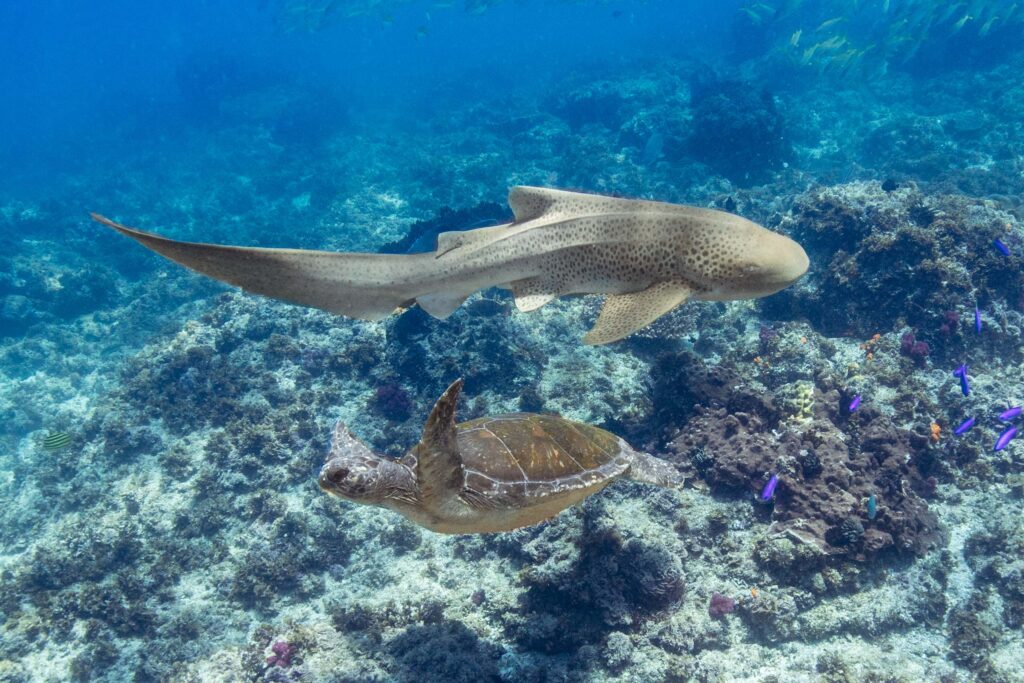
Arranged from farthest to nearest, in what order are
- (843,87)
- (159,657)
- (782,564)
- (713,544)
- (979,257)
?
(843,87), (979,257), (159,657), (713,544), (782,564)

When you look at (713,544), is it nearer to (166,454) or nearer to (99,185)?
(166,454)

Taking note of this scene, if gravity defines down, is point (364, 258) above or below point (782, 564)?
above

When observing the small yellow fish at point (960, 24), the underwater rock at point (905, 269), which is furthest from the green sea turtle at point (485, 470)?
the small yellow fish at point (960, 24)

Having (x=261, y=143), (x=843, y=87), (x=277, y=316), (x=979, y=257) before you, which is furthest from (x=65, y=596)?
(x=843, y=87)

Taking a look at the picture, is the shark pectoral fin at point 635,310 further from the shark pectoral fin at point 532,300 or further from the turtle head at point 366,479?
the turtle head at point 366,479

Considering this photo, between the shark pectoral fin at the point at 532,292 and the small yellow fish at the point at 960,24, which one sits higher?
the small yellow fish at the point at 960,24

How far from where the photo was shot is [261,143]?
4372 centimetres

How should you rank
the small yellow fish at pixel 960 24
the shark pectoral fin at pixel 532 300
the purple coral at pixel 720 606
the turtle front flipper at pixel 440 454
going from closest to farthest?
the turtle front flipper at pixel 440 454 < the shark pectoral fin at pixel 532 300 < the purple coral at pixel 720 606 < the small yellow fish at pixel 960 24

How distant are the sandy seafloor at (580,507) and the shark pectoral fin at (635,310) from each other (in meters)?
3.13

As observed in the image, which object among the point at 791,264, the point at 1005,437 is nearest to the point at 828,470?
the point at 1005,437

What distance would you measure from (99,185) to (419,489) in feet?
169

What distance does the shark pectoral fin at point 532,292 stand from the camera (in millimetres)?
4801

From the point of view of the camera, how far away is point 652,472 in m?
6.09

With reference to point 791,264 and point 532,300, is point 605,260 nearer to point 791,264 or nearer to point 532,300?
point 532,300
